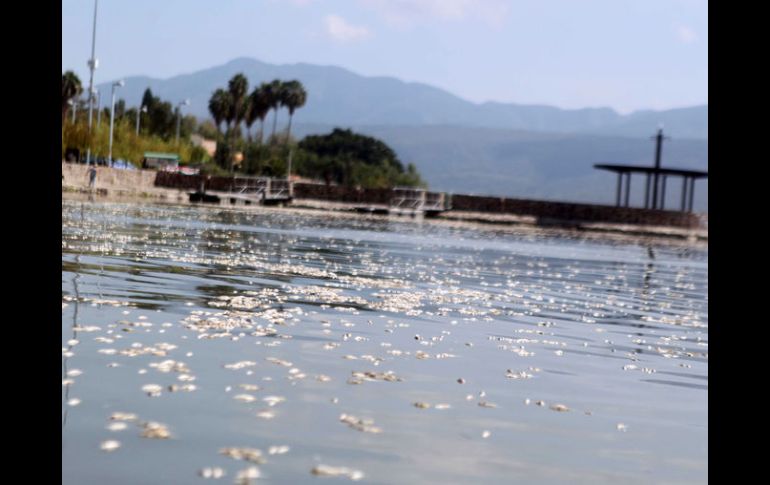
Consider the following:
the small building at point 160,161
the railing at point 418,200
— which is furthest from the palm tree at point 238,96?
the railing at point 418,200

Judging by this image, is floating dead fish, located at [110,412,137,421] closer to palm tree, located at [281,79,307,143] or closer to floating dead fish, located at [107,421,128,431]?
floating dead fish, located at [107,421,128,431]

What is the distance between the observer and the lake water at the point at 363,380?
789 cm

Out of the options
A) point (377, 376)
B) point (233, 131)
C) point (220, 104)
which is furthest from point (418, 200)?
point (377, 376)

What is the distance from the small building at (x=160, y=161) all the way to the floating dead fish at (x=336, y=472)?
376 feet

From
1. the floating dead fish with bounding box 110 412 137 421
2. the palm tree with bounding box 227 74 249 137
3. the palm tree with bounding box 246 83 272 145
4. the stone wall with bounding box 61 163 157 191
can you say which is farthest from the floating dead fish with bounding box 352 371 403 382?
the palm tree with bounding box 246 83 272 145

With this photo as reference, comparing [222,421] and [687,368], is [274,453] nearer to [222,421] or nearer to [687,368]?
[222,421]

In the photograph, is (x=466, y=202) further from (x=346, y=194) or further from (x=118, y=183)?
(x=118, y=183)

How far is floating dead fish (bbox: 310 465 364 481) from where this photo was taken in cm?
738

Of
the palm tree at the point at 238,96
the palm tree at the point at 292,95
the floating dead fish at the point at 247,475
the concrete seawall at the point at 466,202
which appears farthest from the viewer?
the palm tree at the point at 292,95

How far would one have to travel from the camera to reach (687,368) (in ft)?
46.4

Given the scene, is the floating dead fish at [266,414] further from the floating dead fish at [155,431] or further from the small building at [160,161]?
the small building at [160,161]

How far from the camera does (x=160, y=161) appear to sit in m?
126
